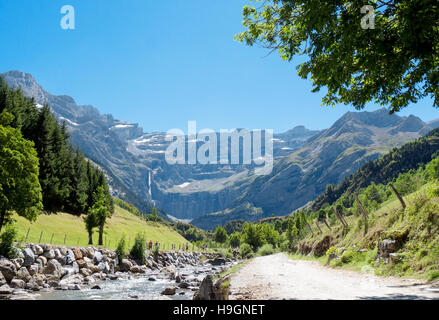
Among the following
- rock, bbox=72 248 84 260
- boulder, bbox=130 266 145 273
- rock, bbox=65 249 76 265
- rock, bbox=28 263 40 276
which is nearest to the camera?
rock, bbox=28 263 40 276

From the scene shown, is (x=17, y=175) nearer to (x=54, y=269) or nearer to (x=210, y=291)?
(x=54, y=269)

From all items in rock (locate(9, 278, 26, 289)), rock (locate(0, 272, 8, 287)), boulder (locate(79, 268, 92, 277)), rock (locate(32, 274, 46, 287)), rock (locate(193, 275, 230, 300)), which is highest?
rock (locate(193, 275, 230, 300))

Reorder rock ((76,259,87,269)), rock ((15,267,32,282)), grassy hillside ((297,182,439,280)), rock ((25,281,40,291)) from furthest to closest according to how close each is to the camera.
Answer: rock ((76,259,87,269)) → rock ((15,267,32,282)) → rock ((25,281,40,291)) → grassy hillside ((297,182,439,280))

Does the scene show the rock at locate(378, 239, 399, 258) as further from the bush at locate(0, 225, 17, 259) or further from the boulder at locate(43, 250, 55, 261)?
the boulder at locate(43, 250, 55, 261)

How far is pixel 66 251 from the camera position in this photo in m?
31.3

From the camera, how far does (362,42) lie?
905 centimetres

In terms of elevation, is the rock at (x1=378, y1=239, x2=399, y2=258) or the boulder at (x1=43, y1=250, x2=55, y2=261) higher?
the rock at (x1=378, y1=239, x2=399, y2=258)

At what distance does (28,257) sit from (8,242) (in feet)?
8.44

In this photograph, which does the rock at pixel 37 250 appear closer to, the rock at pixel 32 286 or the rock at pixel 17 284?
→ the rock at pixel 32 286

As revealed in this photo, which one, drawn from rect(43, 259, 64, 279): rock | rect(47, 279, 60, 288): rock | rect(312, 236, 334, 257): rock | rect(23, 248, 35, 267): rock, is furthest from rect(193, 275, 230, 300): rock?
rect(312, 236, 334, 257): rock

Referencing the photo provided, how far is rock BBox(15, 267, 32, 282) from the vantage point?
21.9 meters

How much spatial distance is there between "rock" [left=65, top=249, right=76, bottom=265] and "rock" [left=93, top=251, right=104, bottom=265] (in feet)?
13.8

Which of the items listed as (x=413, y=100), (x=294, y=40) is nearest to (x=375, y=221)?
(x=413, y=100)
